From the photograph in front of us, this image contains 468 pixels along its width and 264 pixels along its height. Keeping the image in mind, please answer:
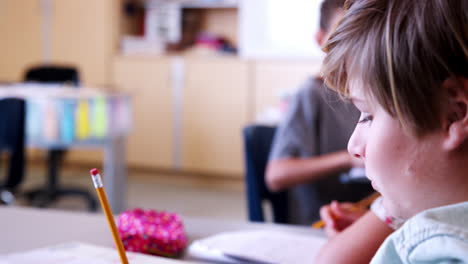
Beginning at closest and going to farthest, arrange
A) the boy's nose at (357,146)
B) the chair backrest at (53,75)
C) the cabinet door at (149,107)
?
the boy's nose at (357,146) < the chair backrest at (53,75) < the cabinet door at (149,107)

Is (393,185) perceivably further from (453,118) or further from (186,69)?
(186,69)

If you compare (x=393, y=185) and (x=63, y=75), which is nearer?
(x=393, y=185)

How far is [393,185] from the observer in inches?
19.1

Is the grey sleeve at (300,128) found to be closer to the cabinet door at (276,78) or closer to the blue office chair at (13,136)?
the blue office chair at (13,136)

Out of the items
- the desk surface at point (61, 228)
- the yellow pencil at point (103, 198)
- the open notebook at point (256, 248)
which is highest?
the yellow pencil at point (103, 198)

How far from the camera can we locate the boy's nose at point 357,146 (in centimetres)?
51

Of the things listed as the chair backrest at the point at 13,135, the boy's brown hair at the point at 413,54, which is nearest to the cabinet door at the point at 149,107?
the chair backrest at the point at 13,135

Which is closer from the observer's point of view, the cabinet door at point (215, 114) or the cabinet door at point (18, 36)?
the cabinet door at point (215, 114)

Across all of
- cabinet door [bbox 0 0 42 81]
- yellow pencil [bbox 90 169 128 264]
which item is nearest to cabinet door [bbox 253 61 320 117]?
cabinet door [bbox 0 0 42 81]

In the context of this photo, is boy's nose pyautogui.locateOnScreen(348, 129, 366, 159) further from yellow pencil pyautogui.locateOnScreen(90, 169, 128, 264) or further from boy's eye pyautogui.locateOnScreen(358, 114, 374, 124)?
yellow pencil pyautogui.locateOnScreen(90, 169, 128, 264)

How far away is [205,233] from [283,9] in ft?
11.3

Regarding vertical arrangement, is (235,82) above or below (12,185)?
above

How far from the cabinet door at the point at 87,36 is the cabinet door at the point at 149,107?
128 millimetres

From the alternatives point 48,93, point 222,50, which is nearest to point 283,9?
point 222,50
